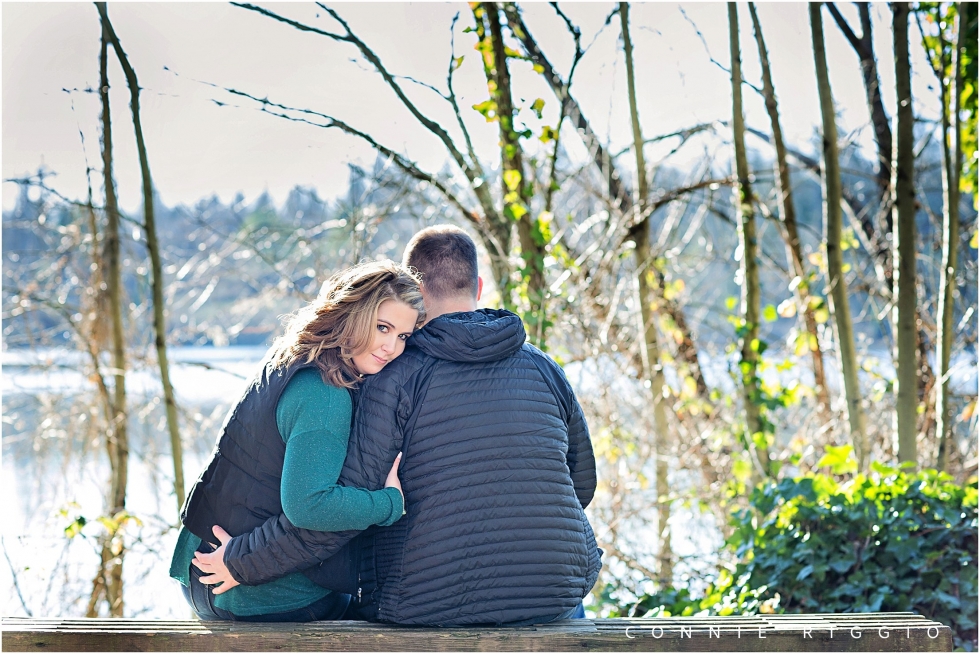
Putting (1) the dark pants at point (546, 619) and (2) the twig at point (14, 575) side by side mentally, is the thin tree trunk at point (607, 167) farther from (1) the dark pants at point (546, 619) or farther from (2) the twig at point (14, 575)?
(2) the twig at point (14, 575)

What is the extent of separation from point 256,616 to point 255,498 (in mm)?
297

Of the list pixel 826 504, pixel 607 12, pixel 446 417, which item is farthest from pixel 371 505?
pixel 607 12

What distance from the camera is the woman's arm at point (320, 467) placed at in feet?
5.70

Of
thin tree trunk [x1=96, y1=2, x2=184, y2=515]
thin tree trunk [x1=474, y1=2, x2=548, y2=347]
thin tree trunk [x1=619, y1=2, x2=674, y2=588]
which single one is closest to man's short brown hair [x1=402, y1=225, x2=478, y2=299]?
thin tree trunk [x1=474, y1=2, x2=548, y2=347]

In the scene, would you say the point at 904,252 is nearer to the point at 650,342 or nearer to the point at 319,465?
the point at 650,342

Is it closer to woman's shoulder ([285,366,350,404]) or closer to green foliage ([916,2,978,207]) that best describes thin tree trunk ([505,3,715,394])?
green foliage ([916,2,978,207])

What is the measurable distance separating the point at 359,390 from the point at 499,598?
550 millimetres

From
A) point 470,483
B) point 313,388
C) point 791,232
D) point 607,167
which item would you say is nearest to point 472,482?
point 470,483

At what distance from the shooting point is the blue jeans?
1.97 meters

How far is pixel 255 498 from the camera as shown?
6.20ft

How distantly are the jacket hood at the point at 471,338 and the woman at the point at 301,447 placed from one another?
57 mm

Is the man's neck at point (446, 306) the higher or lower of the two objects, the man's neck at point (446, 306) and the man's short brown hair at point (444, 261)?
the lower

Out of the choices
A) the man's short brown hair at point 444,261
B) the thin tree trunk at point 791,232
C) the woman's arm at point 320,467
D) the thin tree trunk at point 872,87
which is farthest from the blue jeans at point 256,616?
the thin tree trunk at point 872,87

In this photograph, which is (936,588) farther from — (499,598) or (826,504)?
(499,598)
